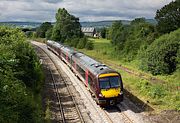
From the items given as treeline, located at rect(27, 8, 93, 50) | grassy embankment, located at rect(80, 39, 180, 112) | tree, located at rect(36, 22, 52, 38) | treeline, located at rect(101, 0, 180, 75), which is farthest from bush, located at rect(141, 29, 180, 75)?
tree, located at rect(36, 22, 52, 38)

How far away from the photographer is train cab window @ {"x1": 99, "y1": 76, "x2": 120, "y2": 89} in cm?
2409

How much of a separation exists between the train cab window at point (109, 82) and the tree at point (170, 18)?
30095 millimetres

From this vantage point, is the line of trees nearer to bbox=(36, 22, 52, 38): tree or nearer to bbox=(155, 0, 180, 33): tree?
bbox=(36, 22, 52, 38): tree

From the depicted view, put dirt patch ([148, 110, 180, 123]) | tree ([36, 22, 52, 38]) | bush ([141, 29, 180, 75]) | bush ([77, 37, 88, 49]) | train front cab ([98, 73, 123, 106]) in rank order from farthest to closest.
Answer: tree ([36, 22, 52, 38])
bush ([77, 37, 88, 49])
bush ([141, 29, 180, 75])
train front cab ([98, 73, 123, 106])
dirt patch ([148, 110, 180, 123])

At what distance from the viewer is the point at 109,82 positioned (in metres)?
24.2

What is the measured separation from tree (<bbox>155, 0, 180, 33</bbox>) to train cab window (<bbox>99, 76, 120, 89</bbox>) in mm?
30095

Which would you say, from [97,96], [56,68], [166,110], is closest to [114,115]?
[97,96]

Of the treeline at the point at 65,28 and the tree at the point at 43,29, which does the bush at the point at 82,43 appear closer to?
the treeline at the point at 65,28

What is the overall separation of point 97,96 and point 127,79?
39.3 feet

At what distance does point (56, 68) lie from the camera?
4634 centimetres

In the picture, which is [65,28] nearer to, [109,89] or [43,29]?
[43,29]

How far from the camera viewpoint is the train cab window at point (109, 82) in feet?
79.0

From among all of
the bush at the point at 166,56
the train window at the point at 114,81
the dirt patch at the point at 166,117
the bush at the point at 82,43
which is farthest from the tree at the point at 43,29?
the dirt patch at the point at 166,117

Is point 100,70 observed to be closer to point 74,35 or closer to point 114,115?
point 114,115
